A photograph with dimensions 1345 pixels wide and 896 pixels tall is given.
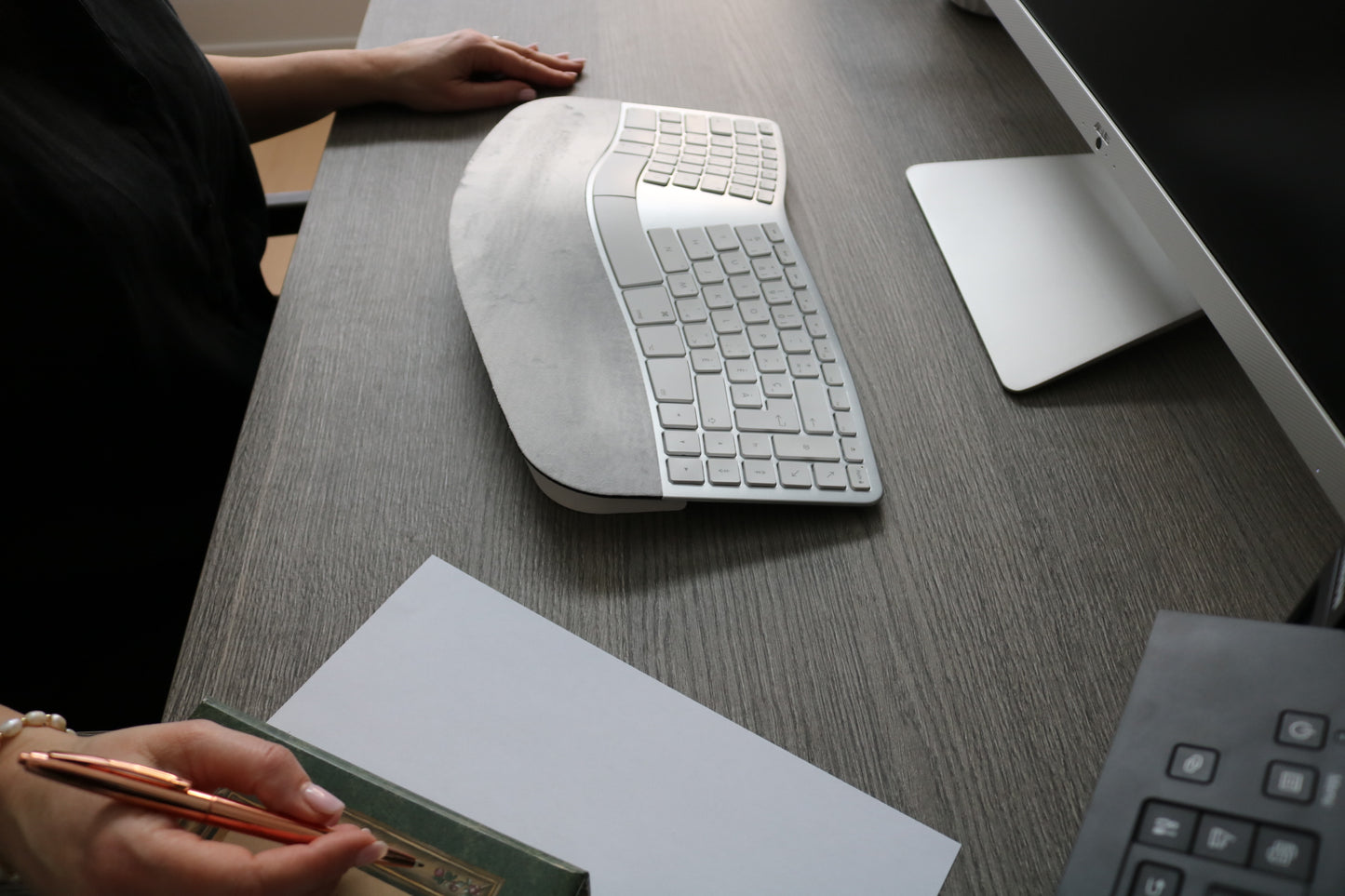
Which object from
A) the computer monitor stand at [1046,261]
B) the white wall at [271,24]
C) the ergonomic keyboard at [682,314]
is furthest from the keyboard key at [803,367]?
the white wall at [271,24]

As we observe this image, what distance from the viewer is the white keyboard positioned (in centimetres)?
46

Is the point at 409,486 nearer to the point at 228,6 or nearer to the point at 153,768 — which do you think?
the point at 153,768

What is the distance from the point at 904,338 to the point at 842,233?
11 centimetres

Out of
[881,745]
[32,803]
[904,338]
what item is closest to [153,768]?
[32,803]

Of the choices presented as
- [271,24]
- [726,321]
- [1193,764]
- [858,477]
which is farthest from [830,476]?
[271,24]

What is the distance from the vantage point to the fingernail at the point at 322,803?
0.33m

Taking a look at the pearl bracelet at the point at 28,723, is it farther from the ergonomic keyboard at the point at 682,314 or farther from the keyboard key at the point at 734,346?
the keyboard key at the point at 734,346

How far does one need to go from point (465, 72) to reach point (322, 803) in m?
0.59

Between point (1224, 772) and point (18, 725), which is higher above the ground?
point (1224, 772)

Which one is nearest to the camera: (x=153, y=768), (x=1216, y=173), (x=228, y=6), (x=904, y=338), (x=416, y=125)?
(x=153, y=768)

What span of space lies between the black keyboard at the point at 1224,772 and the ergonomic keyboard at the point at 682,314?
0.19m

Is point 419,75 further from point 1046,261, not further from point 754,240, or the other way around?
point 1046,261

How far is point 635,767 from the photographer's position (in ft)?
1.28

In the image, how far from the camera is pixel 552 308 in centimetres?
51
